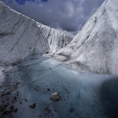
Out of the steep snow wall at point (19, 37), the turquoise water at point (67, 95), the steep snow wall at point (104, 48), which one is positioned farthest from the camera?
the steep snow wall at point (19, 37)

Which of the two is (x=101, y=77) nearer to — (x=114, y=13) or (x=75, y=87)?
(x=75, y=87)

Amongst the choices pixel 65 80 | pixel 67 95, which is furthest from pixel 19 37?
pixel 67 95

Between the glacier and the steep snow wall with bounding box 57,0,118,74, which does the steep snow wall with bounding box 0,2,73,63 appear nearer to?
the glacier

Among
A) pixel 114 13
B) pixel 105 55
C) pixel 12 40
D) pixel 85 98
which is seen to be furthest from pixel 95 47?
pixel 12 40

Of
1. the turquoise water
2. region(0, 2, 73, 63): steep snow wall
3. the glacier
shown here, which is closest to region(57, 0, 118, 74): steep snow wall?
the glacier

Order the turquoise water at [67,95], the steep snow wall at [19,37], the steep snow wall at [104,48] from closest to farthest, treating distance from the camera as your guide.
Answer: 1. the turquoise water at [67,95]
2. the steep snow wall at [104,48]
3. the steep snow wall at [19,37]

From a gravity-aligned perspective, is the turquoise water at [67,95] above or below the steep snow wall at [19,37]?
below

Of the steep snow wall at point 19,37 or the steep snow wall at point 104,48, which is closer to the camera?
the steep snow wall at point 104,48

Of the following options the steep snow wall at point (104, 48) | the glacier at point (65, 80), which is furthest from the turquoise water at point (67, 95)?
the steep snow wall at point (104, 48)

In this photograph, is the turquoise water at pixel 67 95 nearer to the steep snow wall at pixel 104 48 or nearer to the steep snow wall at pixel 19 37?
the steep snow wall at pixel 104 48
